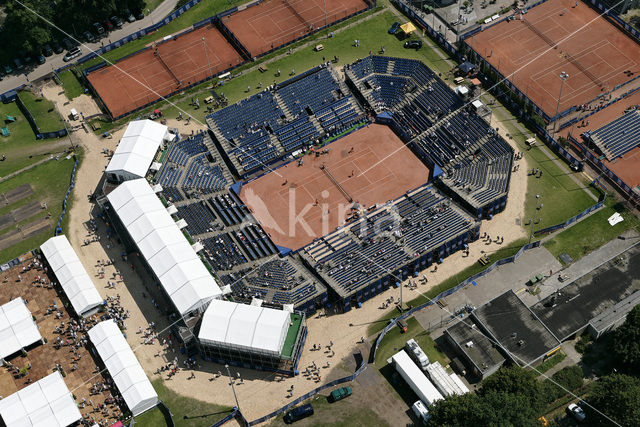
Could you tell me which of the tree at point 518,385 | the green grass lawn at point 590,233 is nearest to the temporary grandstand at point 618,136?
the green grass lawn at point 590,233

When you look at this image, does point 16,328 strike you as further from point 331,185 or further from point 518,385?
point 518,385

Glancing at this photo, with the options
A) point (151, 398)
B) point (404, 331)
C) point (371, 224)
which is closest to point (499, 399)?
point (404, 331)

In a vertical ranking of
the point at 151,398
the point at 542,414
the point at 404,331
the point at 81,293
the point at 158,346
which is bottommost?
the point at 542,414

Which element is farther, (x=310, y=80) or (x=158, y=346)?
(x=310, y=80)

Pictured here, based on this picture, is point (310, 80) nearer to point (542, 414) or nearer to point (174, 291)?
point (174, 291)

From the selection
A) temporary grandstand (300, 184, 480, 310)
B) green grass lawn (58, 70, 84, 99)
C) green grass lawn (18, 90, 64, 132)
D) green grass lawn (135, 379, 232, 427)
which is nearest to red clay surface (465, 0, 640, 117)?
temporary grandstand (300, 184, 480, 310)

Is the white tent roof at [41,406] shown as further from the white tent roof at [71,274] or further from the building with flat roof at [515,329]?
the building with flat roof at [515,329]

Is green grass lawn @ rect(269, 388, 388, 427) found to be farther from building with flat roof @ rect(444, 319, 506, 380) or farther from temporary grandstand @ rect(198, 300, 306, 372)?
building with flat roof @ rect(444, 319, 506, 380)
